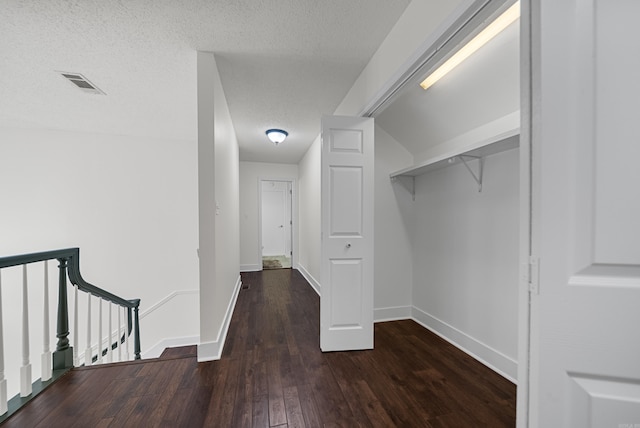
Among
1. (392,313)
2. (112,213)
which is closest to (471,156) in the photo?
(392,313)

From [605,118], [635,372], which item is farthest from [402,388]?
[605,118]

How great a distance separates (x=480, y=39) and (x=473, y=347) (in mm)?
2310

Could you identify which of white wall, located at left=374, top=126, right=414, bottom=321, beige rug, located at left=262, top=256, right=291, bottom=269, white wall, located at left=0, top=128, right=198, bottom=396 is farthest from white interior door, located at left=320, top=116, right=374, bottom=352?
beige rug, located at left=262, top=256, right=291, bottom=269

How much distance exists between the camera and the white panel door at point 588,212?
62 cm

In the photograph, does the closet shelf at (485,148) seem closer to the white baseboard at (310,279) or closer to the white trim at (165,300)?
the white baseboard at (310,279)

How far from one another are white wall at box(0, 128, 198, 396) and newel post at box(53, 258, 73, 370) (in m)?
2.17

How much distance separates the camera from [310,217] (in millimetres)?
4508

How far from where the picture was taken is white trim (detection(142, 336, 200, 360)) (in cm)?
373

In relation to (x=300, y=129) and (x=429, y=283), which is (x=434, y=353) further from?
(x=300, y=129)

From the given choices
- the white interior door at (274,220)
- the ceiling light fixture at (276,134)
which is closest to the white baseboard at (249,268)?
the white interior door at (274,220)

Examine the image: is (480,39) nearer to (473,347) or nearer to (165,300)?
(473,347)

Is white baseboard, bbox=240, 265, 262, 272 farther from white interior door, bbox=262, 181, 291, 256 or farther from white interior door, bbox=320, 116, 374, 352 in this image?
white interior door, bbox=320, 116, 374, 352

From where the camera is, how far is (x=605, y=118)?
642 mm

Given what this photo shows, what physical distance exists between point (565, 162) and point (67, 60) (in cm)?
327
